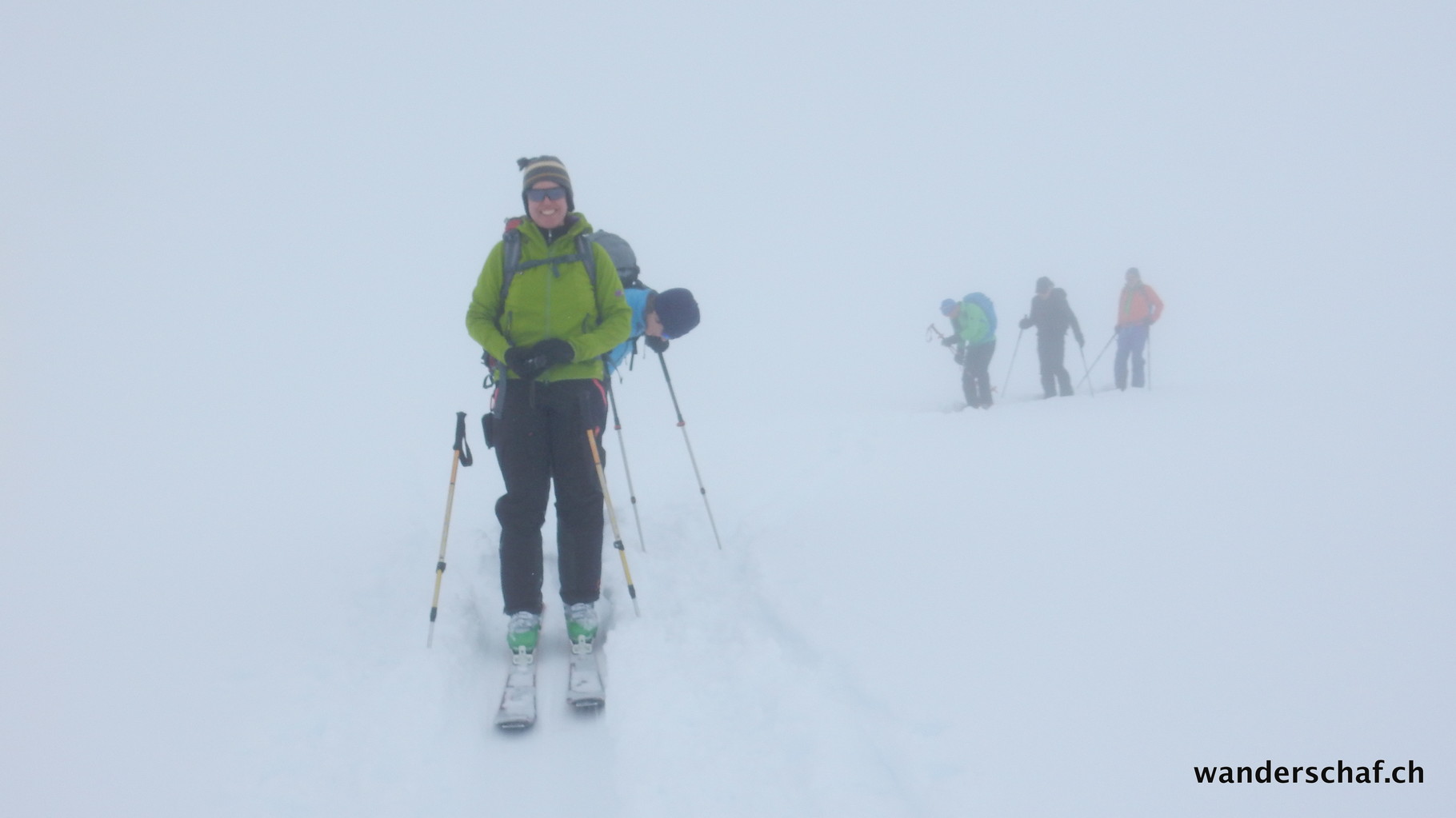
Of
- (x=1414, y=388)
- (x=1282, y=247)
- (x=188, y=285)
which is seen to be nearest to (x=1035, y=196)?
(x=1282, y=247)

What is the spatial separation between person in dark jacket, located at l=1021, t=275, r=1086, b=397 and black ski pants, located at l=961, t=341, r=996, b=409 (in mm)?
719

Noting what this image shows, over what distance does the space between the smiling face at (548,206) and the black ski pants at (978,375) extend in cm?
857

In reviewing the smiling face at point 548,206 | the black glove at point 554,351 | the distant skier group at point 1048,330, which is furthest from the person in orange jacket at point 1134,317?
the black glove at point 554,351

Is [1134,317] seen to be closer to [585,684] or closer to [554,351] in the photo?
[554,351]

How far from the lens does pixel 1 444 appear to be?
9438 millimetres

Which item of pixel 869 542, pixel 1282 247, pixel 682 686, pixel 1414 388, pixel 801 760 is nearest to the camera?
pixel 801 760

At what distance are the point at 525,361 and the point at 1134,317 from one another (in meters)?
10.4

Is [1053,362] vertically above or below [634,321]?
below

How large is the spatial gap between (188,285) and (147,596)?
165ft

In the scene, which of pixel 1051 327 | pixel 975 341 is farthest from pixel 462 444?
pixel 1051 327

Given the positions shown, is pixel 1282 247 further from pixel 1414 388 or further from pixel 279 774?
pixel 279 774

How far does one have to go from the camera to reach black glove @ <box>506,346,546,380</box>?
3.43 metres

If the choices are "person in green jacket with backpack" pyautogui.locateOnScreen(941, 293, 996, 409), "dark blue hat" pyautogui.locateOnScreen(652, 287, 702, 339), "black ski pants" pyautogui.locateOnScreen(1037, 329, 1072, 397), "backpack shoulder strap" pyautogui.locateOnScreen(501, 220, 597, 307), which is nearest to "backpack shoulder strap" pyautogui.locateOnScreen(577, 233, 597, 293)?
"backpack shoulder strap" pyautogui.locateOnScreen(501, 220, 597, 307)

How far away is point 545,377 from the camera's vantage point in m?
3.70
